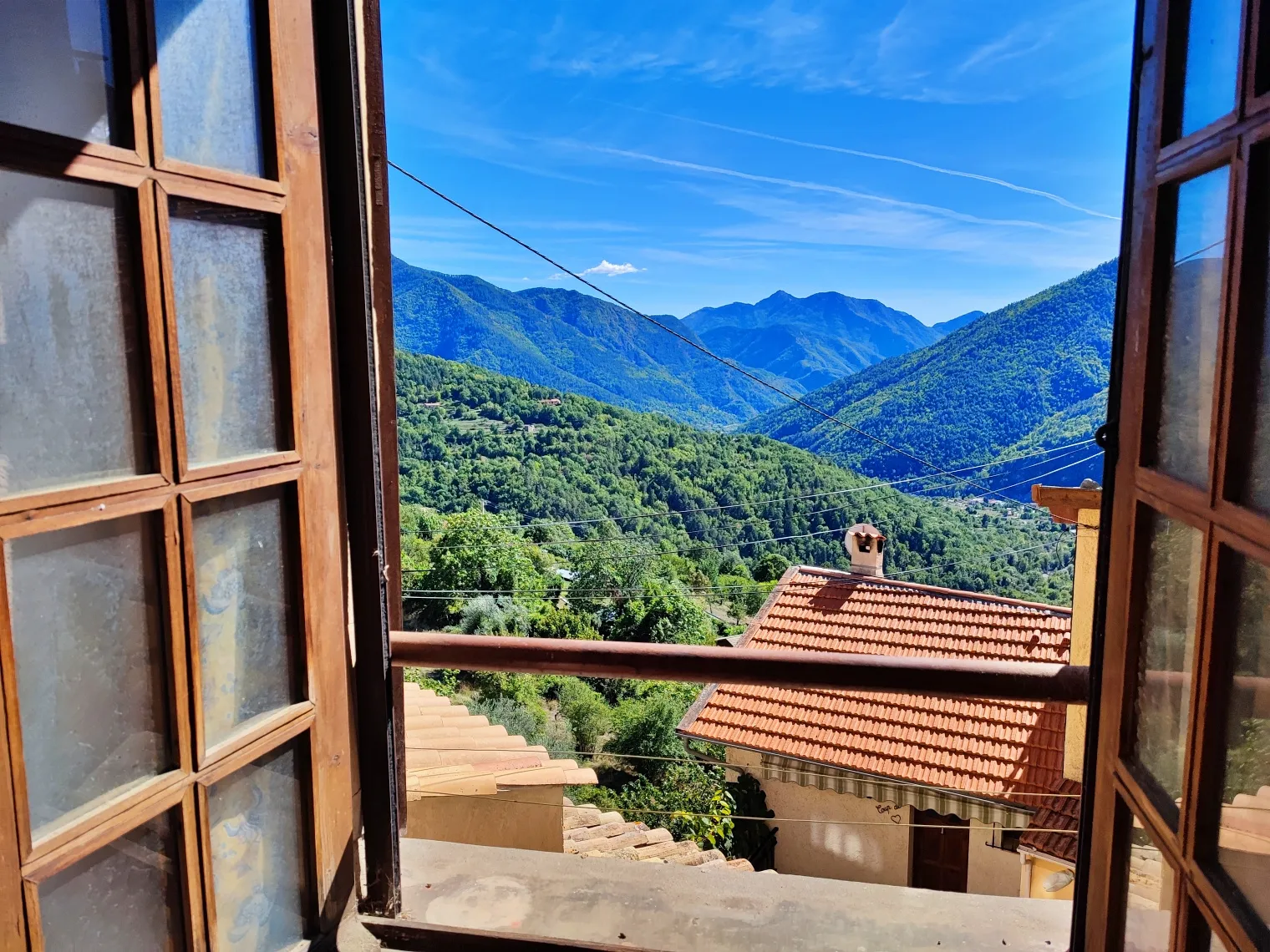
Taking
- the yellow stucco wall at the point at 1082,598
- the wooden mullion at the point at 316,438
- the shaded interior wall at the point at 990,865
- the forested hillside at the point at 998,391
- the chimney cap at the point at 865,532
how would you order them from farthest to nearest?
the forested hillside at the point at 998,391, the chimney cap at the point at 865,532, the shaded interior wall at the point at 990,865, the yellow stucco wall at the point at 1082,598, the wooden mullion at the point at 316,438

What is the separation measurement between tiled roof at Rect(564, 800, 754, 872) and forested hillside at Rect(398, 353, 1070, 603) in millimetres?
23535

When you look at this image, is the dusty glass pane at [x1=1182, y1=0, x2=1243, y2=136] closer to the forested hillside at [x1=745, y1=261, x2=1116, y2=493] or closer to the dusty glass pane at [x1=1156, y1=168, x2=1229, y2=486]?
the dusty glass pane at [x1=1156, y1=168, x2=1229, y2=486]

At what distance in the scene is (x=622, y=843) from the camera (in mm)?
5090

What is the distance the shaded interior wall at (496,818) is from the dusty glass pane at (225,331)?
6.84 feet

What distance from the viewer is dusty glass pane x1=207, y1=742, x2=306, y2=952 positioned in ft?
2.79

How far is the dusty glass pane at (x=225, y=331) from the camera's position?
2.55 ft

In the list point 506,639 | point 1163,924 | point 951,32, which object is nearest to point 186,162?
point 506,639

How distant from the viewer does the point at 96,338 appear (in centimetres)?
68

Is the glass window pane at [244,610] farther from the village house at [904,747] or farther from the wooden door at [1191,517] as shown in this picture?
the village house at [904,747]

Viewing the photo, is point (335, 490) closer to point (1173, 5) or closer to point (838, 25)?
point (1173, 5)

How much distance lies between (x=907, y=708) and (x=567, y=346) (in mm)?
74787

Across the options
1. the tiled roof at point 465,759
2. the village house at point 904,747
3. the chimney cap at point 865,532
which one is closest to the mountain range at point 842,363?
the chimney cap at point 865,532

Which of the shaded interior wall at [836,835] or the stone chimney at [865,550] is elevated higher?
the stone chimney at [865,550]

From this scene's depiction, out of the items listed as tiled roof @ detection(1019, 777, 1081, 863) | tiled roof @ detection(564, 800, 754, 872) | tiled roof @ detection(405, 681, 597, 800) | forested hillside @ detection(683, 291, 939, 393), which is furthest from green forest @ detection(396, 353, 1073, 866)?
forested hillside @ detection(683, 291, 939, 393)
